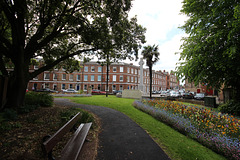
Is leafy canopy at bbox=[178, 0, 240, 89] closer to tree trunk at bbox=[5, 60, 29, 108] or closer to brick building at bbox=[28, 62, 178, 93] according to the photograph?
tree trunk at bbox=[5, 60, 29, 108]

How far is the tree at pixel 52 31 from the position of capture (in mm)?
5965

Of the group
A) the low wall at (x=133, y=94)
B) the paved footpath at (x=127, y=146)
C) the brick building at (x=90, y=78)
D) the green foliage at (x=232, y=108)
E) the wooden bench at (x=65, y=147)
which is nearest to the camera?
the wooden bench at (x=65, y=147)

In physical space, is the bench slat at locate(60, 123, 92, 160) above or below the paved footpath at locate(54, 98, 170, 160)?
above

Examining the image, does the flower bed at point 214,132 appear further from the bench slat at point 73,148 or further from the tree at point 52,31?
the tree at point 52,31

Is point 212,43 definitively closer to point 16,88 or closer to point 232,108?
point 232,108

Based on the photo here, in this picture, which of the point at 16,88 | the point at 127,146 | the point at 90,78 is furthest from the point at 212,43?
the point at 90,78

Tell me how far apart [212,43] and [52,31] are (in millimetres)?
12067

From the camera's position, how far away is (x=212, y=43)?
9039 mm

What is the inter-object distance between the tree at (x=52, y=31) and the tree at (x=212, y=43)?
178 inches

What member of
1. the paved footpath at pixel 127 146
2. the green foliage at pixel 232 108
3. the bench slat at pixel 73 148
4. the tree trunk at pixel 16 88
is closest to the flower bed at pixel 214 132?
the paved footpath at pixel 127 146

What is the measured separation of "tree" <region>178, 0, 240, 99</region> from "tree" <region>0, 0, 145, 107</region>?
178 inches

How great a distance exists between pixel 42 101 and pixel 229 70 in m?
14.9

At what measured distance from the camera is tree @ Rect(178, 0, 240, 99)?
7836 millimetres

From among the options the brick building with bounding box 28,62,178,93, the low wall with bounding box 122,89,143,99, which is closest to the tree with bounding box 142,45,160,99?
the low wall with bounding box 122,89,143,99
